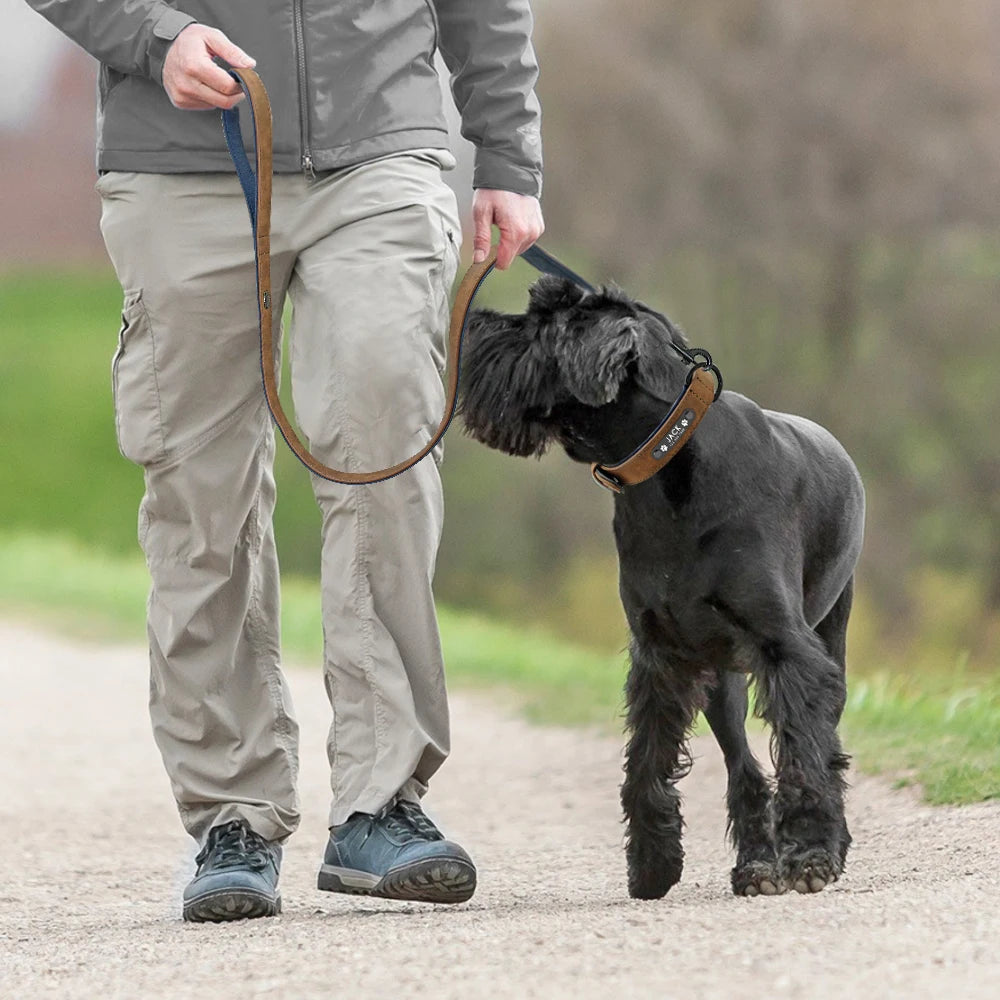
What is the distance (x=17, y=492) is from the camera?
1677cm

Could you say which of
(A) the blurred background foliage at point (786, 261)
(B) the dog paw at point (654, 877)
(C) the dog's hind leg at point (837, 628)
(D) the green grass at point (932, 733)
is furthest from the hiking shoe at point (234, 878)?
(A) the blurred background foliage at point (786, 261)

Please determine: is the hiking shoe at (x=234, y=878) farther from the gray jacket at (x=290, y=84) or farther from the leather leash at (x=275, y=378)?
the gray jacket at (x=290, y=84)

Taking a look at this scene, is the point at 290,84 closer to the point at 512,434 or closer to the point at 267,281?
the point at 267,281

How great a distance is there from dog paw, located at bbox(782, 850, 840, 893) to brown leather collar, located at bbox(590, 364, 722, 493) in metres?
0.80

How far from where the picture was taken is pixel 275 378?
10.5 feet

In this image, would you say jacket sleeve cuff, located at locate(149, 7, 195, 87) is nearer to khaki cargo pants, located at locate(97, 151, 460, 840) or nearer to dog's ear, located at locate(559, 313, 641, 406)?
khaki cargo pants, located at locate(97, 151, 460, 840)

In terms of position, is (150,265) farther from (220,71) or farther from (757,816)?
(757,816)

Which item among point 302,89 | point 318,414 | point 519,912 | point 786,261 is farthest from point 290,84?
point 786,261

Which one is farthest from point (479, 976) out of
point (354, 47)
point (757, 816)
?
point (354, 47)

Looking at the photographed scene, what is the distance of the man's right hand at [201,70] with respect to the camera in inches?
116

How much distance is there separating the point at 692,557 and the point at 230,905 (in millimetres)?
1140

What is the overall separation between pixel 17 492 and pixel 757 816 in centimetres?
1449

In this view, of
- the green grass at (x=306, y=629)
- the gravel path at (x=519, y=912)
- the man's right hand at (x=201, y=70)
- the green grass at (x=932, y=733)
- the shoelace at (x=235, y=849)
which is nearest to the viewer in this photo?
the gravel path at (x=519, y=912)

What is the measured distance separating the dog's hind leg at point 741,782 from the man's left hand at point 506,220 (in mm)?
1039
